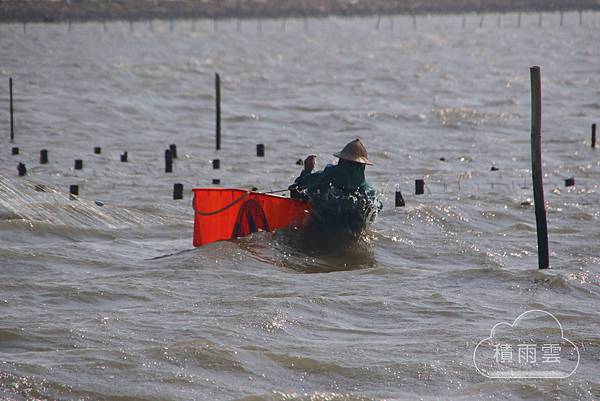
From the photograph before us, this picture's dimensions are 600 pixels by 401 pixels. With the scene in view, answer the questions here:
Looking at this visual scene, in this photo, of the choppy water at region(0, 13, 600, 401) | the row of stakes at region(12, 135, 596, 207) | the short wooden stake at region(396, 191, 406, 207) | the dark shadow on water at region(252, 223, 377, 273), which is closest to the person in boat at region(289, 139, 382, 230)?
the dark shadow on water at region(252, 223, 377, 273)

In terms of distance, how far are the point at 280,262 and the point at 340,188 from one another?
1.26 meters

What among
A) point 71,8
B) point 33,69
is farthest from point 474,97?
point 71,8

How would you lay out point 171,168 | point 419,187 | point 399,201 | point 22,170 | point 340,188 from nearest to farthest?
1. point 340,188
2. point 399,201
3. point 419,187
4. point 22,170
5. point 171,168

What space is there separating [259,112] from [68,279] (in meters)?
26.8

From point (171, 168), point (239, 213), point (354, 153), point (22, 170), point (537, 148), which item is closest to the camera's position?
point (537, 148)

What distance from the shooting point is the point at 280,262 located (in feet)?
55.2

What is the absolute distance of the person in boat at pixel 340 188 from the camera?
54.3 ft

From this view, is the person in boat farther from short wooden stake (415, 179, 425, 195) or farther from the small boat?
short wooden stake (415, 179, 425, 195)

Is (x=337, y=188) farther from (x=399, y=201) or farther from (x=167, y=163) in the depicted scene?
(x=167, y=163)

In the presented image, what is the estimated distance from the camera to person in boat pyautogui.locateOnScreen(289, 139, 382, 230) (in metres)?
16.6

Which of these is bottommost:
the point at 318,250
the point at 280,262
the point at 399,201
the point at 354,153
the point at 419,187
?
the point at 280,262

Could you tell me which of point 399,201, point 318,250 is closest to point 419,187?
point 399,201

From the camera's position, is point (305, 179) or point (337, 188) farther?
point (305, 179)

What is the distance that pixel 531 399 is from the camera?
38.5ft
